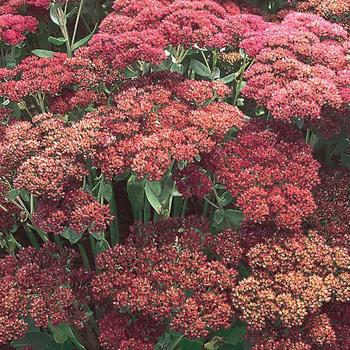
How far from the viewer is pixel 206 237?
2.88m

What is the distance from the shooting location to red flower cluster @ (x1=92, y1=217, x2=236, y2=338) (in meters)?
2.59

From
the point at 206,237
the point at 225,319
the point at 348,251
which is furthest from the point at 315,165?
the point at 225,319

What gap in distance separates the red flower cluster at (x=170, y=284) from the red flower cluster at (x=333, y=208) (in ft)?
1.70

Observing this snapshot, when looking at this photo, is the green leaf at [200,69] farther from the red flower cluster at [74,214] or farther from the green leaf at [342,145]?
the red flower cluster at [74,214]

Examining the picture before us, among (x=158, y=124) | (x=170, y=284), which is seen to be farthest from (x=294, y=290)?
(x=158, y=124)

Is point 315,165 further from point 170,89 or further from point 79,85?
point 79,85

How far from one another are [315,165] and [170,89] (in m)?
0.86

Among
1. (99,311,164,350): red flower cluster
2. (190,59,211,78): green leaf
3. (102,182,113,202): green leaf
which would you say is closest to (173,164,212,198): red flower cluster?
(102,182,113,202): green leaf

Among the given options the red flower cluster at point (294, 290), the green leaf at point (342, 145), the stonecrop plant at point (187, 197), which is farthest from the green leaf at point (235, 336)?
the green leaf at point (342, 145)

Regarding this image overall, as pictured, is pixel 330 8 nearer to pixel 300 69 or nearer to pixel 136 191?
pixel 300 69

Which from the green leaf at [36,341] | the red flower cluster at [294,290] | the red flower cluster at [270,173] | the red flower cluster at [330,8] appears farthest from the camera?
the red flower cluster at [330,8]

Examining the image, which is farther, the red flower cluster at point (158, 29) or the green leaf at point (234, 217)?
the red flower cluster at point (158, 29)

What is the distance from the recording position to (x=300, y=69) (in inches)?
123

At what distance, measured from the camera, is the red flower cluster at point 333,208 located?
2.86 metres
